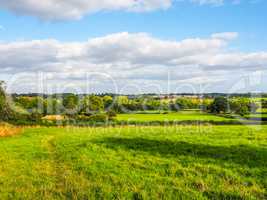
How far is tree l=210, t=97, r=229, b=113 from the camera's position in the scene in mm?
78863

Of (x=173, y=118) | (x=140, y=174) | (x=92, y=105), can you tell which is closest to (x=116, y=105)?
(x=92, y=105)

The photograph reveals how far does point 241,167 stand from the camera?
12.3 meters

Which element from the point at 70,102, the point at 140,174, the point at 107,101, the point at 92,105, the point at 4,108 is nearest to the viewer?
the point at 140,174

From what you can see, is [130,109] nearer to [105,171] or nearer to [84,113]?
[84,113]

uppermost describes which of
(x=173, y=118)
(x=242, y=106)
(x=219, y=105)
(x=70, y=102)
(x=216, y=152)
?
(x=70, y=102)

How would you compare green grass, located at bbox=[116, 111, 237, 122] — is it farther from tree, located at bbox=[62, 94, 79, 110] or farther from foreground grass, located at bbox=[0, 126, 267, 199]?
foreground grass, located at bbox=[0, 126, 267, 199]

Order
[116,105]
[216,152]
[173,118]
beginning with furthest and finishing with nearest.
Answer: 1. [116,105]
2. [173,118]
3. [216,152]

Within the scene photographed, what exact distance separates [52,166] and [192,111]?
234ft

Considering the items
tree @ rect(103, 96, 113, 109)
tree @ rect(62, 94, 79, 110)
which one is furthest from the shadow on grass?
tree @ rect(103, 96, 113, 109)

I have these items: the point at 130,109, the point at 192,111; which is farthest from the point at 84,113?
the point at 192,111

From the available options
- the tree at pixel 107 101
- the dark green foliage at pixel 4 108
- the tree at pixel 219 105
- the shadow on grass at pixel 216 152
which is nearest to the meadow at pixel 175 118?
the tree at pixel 219 105

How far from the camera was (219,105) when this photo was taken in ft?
261

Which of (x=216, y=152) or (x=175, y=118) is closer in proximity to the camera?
(x=216, y=152)

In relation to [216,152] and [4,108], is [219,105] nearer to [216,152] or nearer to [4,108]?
[4,108]
